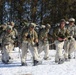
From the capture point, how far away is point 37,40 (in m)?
15.8

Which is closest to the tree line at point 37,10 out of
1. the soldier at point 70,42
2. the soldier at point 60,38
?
the soldier at point 70,42

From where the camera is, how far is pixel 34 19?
3678 centimetres

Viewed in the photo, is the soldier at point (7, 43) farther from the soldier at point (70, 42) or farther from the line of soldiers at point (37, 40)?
the soldier at point (70, 42)

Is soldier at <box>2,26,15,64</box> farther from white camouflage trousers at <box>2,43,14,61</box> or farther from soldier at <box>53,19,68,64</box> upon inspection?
soldier at <box>53,19,68,64</box>

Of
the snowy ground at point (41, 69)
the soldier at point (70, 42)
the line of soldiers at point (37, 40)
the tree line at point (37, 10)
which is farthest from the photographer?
the tree line at point (37, 10)

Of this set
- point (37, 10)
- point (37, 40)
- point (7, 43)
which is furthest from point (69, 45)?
point (37, 10)

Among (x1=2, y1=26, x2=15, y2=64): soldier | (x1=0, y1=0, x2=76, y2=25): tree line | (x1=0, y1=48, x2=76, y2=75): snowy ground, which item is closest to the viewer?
(x1=0, y1=48, x2=76, y2=75): snowy ground

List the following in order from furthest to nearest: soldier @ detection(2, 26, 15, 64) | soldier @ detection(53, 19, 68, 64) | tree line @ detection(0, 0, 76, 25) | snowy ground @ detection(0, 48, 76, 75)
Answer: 1. tree line @ detection(0, 0, 76, 25)
2. soldier @ detection(2, 26, 15, 64)
3. soldier @ detection(53, 19, 68, 64)
4. snowy ground @ detection(0, 48, 76, 75)

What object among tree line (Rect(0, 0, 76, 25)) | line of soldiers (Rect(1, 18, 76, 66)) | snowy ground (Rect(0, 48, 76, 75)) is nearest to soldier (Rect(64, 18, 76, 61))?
line of soldiers (Rect(1, 18, 76, 66))

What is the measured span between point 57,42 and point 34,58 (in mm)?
1270

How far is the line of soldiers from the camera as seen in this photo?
51.4 feet

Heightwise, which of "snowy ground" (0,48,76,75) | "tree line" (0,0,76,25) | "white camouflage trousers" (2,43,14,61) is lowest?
"snowy ground" (0,48,76,75)

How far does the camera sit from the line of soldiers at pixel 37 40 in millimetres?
15664

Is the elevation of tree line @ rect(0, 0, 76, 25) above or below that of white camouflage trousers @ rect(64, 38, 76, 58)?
above
